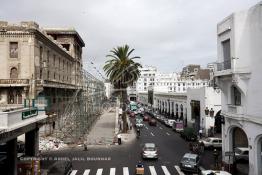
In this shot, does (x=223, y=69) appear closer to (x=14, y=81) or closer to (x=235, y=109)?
(x=235, y=109)

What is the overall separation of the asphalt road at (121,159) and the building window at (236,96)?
25.6 feet

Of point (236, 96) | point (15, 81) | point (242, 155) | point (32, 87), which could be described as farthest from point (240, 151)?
point (15, 81)

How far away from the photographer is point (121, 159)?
3206 cm

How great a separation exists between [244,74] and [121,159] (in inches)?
574

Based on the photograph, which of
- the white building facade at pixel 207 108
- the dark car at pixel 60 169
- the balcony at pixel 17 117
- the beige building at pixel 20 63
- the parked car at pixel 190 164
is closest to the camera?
the balcony at pixel 17 117

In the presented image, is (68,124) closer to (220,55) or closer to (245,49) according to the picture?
(220,55)

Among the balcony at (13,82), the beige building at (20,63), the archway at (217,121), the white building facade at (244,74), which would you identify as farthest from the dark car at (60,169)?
the archway at (217,121)

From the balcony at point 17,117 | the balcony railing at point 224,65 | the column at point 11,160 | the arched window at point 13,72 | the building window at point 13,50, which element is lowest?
the column at point 11,160

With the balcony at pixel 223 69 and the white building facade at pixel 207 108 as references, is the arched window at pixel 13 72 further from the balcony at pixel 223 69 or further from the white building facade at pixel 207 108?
the white building facade at pixel 207 108

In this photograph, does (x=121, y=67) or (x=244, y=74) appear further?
(x=121, y=67)

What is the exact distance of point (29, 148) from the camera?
28.8 metres

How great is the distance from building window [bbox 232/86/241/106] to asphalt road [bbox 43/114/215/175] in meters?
7.80

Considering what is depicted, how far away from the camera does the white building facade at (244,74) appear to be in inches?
945

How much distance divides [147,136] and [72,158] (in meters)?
19.6
